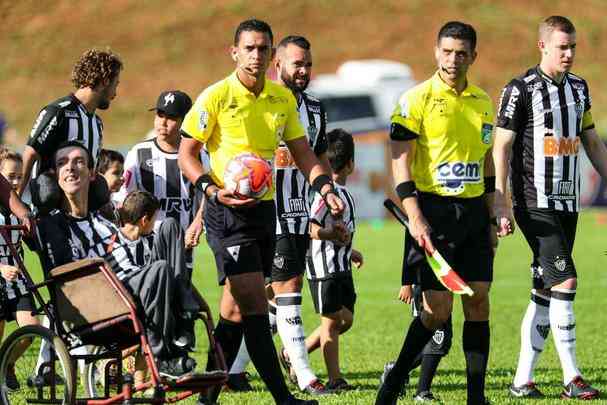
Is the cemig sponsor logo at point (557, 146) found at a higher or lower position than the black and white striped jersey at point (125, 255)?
higher

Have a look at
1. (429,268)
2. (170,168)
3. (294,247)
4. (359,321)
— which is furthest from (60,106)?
(359,321)

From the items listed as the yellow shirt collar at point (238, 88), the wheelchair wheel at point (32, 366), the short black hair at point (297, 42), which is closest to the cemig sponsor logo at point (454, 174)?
the yellow shirt collar at point (238, 88)

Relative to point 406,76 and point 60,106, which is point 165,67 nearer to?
point 406,76

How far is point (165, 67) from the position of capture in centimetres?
6134

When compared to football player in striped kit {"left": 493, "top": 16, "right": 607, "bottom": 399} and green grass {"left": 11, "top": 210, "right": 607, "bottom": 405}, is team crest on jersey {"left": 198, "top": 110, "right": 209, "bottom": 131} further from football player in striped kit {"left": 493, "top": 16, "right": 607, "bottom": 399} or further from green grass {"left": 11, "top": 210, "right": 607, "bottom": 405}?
football player in striped kit {"left": 493, "top": 16, "right": 607, "bottom": 399}

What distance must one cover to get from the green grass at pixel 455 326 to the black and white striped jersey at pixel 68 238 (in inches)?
52.1

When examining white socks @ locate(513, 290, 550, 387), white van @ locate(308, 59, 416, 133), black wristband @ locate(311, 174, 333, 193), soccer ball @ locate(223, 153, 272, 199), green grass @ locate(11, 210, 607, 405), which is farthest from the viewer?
white van @ locate(308, 59, 416, 133)

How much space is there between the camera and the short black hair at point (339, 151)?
30.3 feet

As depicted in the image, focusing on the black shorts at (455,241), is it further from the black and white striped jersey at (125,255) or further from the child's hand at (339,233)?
the black and white striped jersey at (125,255)

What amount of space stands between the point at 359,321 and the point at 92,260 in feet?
25.1

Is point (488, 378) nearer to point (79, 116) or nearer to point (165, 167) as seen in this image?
point (165, 167)

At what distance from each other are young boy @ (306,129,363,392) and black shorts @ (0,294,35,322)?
1.94 m

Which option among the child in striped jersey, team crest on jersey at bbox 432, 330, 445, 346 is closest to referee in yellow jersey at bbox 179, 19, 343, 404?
team crest on jersey at bbox 432, 330, 445, 346

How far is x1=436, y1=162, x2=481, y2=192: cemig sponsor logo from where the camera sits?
725 cm
